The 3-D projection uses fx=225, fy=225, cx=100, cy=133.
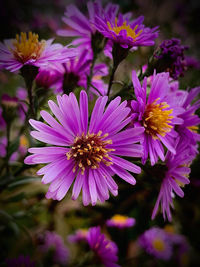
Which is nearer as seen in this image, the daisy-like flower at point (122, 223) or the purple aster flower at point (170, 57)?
the purple aster flower at point (170, 57)

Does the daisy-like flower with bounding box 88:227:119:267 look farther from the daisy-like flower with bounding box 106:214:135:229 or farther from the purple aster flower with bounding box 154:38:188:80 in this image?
the purple aster flower with bounding box 154:38:188:80

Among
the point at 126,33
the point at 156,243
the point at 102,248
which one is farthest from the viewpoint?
the point at 156,243

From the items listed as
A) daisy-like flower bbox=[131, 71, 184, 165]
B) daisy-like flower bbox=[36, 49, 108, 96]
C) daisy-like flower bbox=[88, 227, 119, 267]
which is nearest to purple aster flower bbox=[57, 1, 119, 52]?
daisy-like flower bbox=[36, 49, 108, 96]

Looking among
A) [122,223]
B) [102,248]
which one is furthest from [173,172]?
[122,223]

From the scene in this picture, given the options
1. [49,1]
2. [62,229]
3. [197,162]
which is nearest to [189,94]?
[197,162]

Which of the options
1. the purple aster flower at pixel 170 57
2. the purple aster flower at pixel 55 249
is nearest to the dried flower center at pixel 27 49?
the purple aster flower at pixel 170 57

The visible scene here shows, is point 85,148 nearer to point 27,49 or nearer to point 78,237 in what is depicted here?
point 27,49

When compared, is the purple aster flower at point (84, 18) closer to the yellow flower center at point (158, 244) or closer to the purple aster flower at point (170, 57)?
the purple aster flower at point (170, 57)
